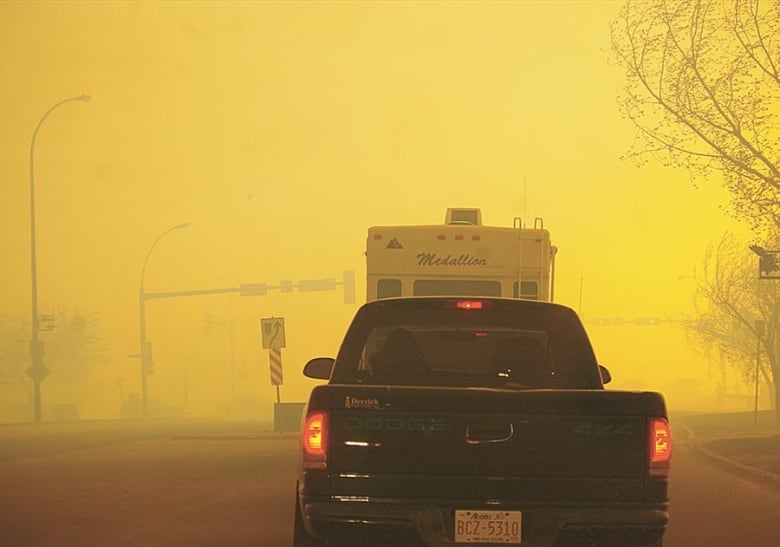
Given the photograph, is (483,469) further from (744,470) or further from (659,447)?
(744,470)

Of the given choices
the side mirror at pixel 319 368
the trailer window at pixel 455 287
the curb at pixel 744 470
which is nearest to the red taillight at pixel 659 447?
the side mirror at pixel 319 368

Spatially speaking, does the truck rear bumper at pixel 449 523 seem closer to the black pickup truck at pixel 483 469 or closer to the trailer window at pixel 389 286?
the black pickup truck at pixel 483 469

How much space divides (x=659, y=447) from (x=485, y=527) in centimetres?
101

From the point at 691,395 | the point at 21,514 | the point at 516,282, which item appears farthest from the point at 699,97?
the point at 691,395

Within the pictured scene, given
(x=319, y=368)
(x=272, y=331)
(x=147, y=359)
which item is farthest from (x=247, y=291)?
(x=319, y=368)

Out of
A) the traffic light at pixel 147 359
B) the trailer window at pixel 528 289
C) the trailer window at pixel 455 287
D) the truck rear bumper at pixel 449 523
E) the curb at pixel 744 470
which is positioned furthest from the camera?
the traffic light at pixel 147 359

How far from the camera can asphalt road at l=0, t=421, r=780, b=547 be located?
36.4 ft

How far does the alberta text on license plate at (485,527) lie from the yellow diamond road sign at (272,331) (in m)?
24.9

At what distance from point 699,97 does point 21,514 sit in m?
17.2

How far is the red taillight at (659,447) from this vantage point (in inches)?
257

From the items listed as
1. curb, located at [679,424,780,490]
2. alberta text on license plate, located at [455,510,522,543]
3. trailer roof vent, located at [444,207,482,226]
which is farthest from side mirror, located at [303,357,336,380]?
trailer roof vent, located at [444,207,482,226]

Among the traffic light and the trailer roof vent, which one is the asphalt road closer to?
the trailer roof vent

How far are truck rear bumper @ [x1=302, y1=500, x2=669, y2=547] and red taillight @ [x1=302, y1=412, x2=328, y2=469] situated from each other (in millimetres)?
216

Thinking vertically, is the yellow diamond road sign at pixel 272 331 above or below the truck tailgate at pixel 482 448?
below
